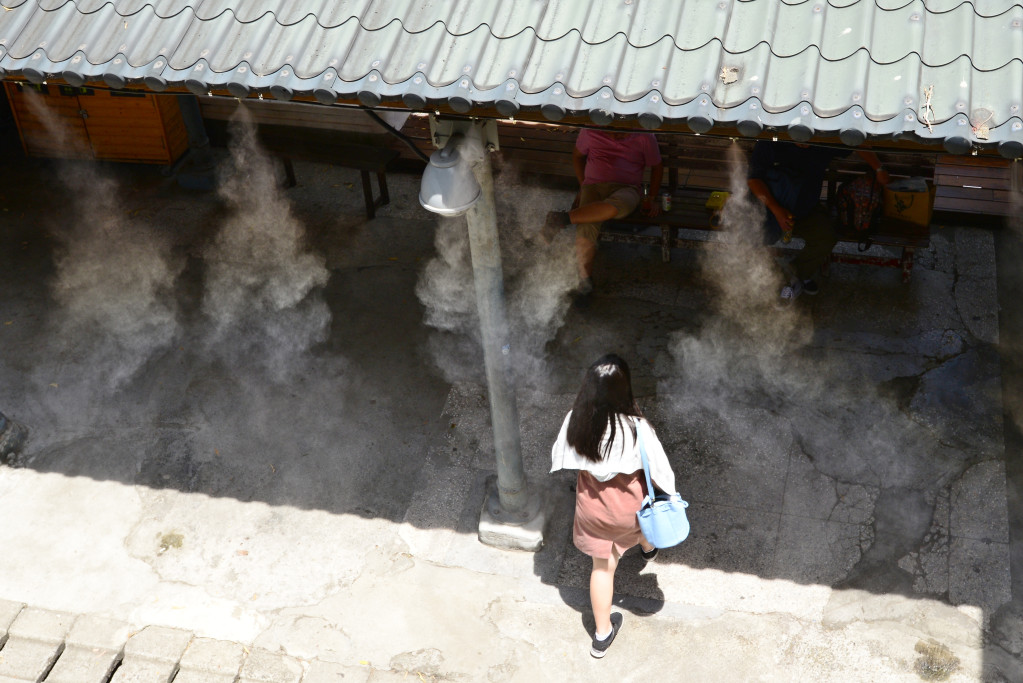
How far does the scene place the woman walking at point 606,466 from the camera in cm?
453

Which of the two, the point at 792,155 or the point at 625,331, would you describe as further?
the point at 625,331

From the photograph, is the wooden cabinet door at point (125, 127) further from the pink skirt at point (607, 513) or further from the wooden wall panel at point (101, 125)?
the pink skirt at point (607, 513)

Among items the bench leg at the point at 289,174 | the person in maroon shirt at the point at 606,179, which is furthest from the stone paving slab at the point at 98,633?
the bench leg at the point at 289,174

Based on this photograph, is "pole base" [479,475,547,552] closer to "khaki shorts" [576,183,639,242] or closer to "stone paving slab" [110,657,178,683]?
"stone paving slab" [110,657,178,683]

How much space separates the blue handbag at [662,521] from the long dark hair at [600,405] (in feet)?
1.04

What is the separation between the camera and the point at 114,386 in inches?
278

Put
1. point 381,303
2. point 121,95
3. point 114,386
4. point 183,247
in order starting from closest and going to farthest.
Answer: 1. point 114,386
2. point 381,303
3. point 183,247
4. point 121,95

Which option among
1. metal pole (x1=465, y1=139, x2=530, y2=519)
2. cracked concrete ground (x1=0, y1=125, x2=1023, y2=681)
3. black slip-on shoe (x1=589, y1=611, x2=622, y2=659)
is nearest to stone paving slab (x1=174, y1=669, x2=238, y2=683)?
cracked concrete ground (x1=0, y1=125, x2=1023, y2=681)

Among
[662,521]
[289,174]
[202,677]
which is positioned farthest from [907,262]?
[202,677]

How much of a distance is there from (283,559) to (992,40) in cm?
447

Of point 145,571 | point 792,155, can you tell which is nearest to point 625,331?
point 792,155

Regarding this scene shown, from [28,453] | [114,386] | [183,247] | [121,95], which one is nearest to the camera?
[28,453]

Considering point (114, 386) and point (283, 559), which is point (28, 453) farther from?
point (283, 559)

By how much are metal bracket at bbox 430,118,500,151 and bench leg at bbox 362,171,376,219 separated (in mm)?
4441
